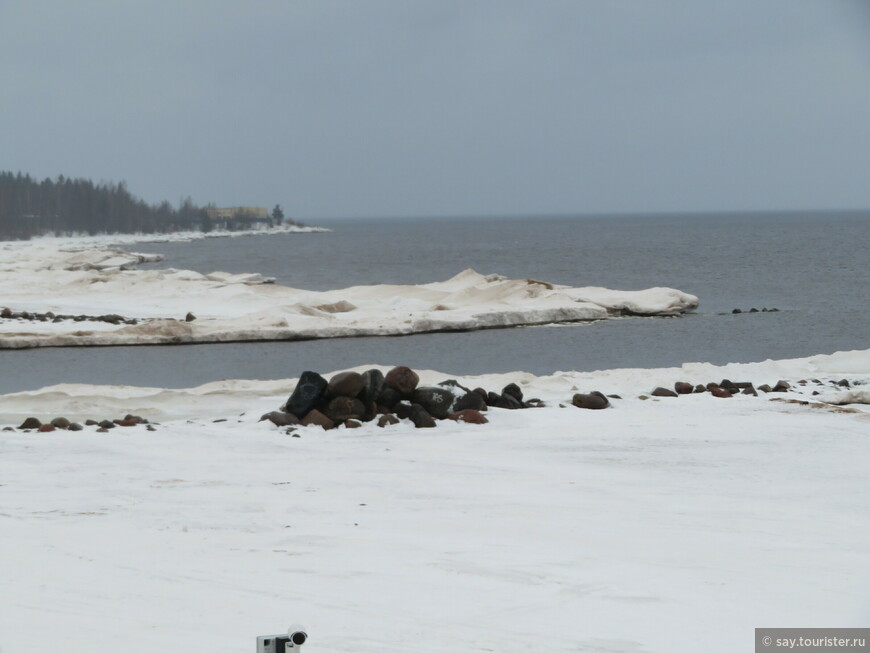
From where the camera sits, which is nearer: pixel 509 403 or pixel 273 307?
pixel 509 403

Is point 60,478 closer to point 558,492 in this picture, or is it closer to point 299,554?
point 299,554

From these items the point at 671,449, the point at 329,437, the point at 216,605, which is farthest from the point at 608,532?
the point at 329,437

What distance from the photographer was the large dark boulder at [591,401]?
1187cm

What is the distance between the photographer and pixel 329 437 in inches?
392

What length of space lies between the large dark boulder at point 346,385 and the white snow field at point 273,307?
44.6ft

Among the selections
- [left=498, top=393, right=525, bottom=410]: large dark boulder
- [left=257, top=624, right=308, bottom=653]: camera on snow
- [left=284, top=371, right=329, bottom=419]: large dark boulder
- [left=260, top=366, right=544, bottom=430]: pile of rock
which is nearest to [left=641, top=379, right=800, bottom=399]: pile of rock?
[left=498, top=393, right=525, bottom=410]: large dark boulder

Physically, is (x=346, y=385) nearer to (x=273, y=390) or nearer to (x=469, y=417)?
(x=469, y=417)

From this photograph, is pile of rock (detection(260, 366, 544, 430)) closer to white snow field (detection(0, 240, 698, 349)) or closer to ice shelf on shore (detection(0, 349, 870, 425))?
ice shelf on shore (detection(0, 349, 870, 425))

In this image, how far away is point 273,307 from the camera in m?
27.7

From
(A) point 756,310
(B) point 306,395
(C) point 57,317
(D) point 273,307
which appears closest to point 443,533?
(B) point 306,395

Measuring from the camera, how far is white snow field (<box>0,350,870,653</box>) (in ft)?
15.3

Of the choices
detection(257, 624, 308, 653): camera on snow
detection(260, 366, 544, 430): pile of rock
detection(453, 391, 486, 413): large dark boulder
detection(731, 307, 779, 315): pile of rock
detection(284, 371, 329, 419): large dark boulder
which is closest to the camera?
detection(257, 624, 308, 653): camera on snow

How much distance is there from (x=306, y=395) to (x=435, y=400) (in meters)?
1.41

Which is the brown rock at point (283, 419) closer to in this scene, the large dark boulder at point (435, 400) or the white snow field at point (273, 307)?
the large dark boulder at point (435, 400)
